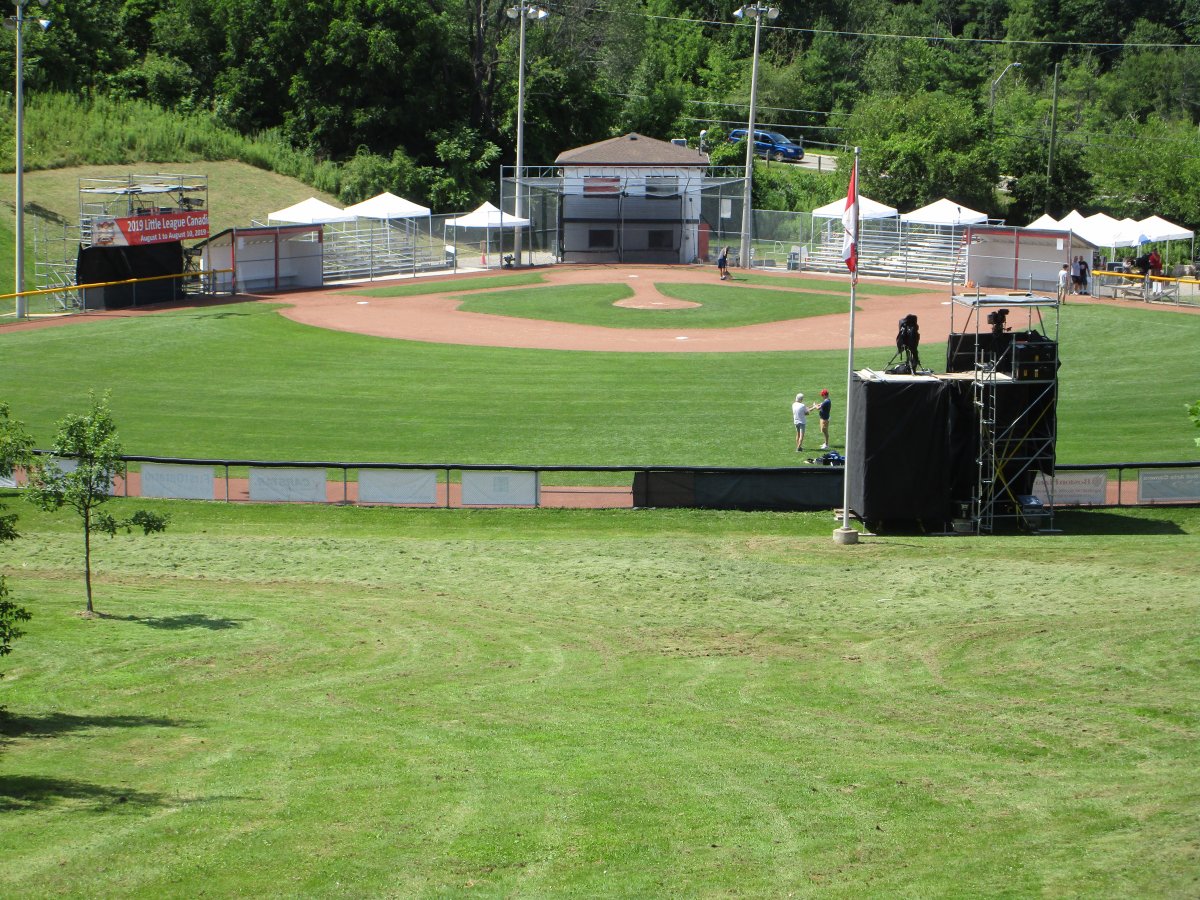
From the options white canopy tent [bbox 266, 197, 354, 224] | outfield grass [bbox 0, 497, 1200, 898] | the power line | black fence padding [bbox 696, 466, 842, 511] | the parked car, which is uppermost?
the power line

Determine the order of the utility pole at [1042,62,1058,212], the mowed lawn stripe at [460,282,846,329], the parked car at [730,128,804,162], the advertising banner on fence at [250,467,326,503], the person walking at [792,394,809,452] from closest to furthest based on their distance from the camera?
the advertising banner on fence at [250,467,326,503] < the person walking at [792,394,809,452] < the mowed lawn stripe at [460,282,846,329] < the utility pole at [1042,62,1058,212] < the parked car at [730,128,804,162]

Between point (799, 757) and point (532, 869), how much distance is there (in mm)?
4614

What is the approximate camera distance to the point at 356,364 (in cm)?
4675

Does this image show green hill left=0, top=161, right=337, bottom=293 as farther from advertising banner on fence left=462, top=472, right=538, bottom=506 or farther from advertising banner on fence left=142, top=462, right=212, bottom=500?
advertising banner on fence left=462, top=472, right=538, bottom=506

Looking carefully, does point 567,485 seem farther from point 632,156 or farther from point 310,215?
point 632,156

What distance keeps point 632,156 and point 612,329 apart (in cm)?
2534

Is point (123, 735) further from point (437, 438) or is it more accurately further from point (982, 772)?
point (437, 438)

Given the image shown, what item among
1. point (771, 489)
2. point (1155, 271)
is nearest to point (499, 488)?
point (771, 489)

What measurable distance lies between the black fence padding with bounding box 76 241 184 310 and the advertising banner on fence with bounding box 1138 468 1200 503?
40042 mm

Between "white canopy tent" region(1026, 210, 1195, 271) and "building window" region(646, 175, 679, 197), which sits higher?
"building window" region(646, 175, 679, 197)

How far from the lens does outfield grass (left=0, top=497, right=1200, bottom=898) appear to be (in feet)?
38.9

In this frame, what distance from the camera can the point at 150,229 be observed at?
57.4 metres

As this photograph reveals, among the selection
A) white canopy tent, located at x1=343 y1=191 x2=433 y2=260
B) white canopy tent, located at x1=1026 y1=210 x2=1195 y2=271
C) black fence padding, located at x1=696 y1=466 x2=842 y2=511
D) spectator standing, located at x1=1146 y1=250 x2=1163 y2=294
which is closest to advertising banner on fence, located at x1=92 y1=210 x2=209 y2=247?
white canopy tent, located at x1=343 y1=191 x2=433 y2=260

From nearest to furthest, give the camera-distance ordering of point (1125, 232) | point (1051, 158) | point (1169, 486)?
point (1169, 486), point (1125, 232), point (1051, 158)
